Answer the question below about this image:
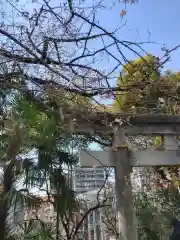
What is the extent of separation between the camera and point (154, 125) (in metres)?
5.57

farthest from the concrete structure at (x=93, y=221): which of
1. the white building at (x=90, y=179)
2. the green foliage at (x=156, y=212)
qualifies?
the green foliage at (x=156, y=212)

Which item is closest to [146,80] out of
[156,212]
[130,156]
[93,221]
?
[130,156]

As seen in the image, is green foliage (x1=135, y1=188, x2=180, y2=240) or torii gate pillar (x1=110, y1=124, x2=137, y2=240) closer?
A: torii gate pillar (x1=110, y1=124, x2=137, y2=240)

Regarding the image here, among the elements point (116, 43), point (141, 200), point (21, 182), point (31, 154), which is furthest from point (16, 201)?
point (141, 200)

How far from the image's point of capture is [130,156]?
546 cm

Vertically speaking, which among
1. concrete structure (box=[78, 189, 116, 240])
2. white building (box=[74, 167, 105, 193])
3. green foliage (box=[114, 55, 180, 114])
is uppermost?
green foliage (box=[114, 55, 180, 114])

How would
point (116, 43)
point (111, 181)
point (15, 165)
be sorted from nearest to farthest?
point (116, 43) < point (15, 165) < point (111, 181)

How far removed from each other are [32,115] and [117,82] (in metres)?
1.09

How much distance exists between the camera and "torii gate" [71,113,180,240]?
16.9 ft

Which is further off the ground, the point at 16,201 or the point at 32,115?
the point at 32,115

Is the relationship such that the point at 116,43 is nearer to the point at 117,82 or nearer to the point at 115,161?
the point at 117,82

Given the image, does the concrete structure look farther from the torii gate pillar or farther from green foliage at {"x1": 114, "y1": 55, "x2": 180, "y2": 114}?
green foliage at {"x1": 114, "y1": 55, "x2": 180, "y2": 114}

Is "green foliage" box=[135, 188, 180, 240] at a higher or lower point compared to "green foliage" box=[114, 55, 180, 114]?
lower

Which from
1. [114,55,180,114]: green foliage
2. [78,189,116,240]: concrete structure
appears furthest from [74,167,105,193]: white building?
[114,55,180,114]: green foliage
